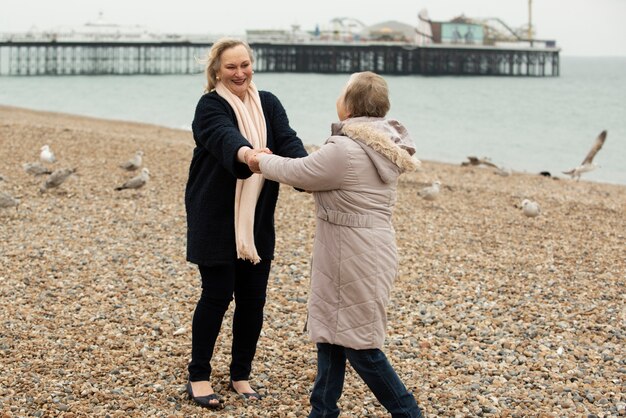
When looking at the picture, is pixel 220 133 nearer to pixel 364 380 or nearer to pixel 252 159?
pixel 252 159

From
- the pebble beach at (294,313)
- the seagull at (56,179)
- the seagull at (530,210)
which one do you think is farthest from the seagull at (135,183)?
the seagull at (530,210)

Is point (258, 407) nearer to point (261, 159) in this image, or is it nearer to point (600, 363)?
point (261, 159)

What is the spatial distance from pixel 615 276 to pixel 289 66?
68.2 m

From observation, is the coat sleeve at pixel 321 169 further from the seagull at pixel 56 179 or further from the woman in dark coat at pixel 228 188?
the seagull at pixel 56 179

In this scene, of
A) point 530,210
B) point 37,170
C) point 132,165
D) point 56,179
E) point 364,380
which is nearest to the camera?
point 364,380

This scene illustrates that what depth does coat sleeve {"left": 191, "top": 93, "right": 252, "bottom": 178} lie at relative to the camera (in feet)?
10.2

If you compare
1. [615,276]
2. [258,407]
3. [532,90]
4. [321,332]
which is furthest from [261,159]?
[532,90]

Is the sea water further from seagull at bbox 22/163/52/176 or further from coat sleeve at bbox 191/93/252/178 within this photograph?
coat sleeve at bbox 191/93/252/178

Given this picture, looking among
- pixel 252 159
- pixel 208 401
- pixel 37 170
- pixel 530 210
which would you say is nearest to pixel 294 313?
pixel 208 401

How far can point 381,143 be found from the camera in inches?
113

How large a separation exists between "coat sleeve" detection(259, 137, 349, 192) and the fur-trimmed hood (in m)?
0.06

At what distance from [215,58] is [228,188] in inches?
19.6

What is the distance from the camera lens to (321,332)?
9.71 ft

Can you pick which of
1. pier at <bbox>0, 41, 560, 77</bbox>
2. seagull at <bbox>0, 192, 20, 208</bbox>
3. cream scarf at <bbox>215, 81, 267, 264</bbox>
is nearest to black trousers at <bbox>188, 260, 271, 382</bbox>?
cream scarf at <bbox>215, 81, 267, 264</bbox>
